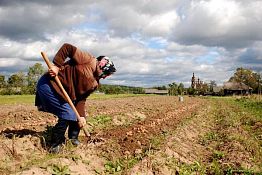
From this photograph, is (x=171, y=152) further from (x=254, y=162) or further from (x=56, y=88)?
(x=56, y=88)

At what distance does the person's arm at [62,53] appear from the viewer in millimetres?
5838

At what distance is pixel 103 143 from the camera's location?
6.93 meters

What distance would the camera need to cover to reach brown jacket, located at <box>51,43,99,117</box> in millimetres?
5867

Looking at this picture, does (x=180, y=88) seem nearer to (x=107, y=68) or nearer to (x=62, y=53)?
(x=107, y=68)

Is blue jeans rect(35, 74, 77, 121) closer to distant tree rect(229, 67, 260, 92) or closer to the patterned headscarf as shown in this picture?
the patterned headscarf

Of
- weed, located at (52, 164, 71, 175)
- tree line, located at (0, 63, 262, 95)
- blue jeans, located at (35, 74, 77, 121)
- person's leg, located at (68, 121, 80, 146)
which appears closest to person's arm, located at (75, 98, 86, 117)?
person's leg, located at (68, 121, 80, 146)

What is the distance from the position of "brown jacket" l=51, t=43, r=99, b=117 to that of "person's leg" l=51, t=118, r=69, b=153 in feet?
1.38

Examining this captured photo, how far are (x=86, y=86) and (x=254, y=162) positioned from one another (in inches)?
140

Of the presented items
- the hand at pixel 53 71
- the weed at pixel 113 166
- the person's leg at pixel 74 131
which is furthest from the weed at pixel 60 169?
the person's leg at pixel 74 131

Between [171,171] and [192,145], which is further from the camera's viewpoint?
[192,145]

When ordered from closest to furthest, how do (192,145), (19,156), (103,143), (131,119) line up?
(19,156) → (103,143) → (192,145) → (131,119)

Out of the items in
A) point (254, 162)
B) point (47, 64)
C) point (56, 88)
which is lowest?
point (254, 162)

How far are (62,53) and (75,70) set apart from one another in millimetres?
349

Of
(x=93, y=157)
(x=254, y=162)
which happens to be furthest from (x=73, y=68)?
(x=254, y=162)
